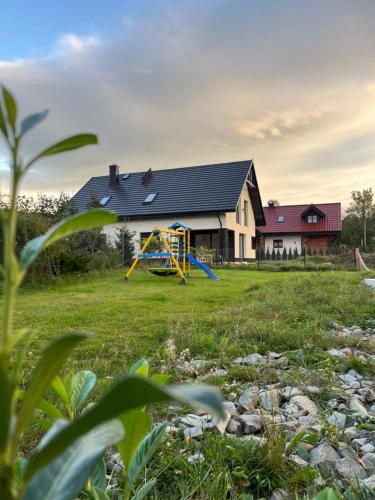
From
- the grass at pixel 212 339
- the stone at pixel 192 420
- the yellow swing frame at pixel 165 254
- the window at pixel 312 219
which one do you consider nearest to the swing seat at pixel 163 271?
the yellow swing frame at pixel 165 254

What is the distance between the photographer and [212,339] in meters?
3.66

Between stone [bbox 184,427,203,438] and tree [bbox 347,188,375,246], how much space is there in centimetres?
3923

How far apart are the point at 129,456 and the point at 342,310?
15.9 feet

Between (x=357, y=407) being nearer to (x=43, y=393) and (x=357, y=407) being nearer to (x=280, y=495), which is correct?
(x=280, y=495)

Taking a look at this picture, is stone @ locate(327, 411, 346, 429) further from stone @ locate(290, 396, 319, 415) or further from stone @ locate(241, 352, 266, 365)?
stone @ locate(241, 352, 266, 365)

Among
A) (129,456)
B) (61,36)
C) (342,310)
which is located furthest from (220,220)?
(129,456)

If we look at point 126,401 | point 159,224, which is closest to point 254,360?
point 126,401

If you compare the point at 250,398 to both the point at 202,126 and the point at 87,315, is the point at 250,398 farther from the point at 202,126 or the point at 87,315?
the point at 202,126

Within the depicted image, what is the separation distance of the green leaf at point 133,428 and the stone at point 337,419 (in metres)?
1.51

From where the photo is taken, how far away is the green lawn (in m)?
3.43

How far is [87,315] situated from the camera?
5.34m

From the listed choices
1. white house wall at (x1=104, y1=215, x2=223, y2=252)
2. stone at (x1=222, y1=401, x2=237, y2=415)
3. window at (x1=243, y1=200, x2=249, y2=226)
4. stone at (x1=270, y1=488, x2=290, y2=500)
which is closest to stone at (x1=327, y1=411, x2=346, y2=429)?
stone at (x1=222, y1=401, x2=237, y2=415)

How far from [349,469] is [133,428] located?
1.25 metres

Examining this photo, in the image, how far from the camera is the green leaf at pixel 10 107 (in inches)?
14.4
